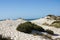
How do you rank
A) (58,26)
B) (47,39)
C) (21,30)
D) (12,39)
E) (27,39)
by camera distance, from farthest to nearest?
(58,26) → (21,30) → (47,39) → (27,39) → (12,39)

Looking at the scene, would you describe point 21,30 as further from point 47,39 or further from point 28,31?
point 47,39

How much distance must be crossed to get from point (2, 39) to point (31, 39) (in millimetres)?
3243

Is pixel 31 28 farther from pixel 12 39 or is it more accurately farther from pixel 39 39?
pixel 12 39

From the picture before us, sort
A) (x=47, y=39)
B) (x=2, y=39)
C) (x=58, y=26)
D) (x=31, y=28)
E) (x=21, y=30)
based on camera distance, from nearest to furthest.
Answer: (x=2, y=39), (x=47, y=39), (x=21, y=30), (x=31, y=28), (x=58, y=26)

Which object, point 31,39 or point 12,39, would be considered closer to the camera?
point 12,39

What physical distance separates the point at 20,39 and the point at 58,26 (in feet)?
54.1

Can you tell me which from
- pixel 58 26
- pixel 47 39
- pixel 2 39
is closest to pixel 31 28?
pixel 47 39

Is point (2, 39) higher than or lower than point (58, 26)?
higher

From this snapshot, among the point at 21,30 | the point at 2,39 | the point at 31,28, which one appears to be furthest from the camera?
the point at 31,28

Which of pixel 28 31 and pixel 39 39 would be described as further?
pixel 28 31

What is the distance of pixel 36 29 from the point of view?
22438 mm

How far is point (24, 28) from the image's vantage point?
20453 millimetres

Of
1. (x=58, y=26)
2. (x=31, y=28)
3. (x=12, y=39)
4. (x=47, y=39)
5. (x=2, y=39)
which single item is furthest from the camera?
(x=58, y=26)

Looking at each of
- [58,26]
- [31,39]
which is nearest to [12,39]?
[31,39]
